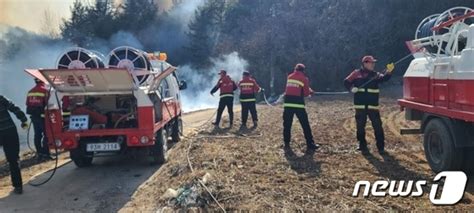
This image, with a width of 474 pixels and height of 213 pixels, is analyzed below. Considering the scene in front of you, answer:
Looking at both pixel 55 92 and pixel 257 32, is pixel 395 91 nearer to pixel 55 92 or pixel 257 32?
pixel 257 32

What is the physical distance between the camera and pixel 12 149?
683cm

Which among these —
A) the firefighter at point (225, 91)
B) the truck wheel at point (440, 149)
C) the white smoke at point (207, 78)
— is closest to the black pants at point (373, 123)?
the truck wheel at point (440, 149)

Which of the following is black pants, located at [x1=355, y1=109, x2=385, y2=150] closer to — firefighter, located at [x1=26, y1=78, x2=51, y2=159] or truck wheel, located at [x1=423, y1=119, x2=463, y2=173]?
truck wheel, located at [x1=423, y1=119, x2=463, y2=173]

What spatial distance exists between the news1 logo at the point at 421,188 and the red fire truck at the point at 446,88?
9.2 inches

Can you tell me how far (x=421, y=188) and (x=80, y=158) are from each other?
5.86 metres

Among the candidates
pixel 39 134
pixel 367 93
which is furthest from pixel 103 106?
pixel 367 93

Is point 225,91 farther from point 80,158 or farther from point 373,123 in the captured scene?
point 373,123

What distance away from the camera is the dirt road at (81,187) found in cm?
612

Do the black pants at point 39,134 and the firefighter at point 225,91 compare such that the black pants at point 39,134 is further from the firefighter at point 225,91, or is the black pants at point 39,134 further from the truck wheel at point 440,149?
the truck wheel at point 440,149

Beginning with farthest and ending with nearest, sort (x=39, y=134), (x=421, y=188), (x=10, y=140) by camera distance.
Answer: (x=39, y=134) → (x=10, y=140) → (x=421, y=188)

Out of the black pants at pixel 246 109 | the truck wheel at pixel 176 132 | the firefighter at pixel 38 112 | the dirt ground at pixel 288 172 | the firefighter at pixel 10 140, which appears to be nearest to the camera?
the dirt ground at pixel 288 172

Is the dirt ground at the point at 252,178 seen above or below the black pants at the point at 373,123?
below

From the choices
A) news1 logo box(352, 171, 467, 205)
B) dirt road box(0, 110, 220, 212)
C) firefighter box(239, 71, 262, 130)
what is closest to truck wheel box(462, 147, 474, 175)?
news1 logo box(352, 171, 467, 205)

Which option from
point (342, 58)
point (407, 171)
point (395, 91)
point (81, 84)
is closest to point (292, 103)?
point (407, 171)
